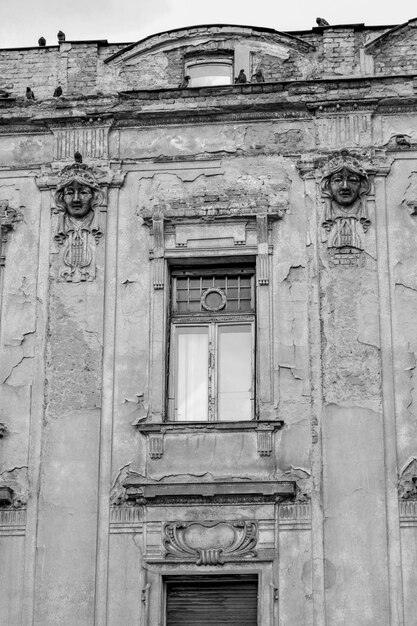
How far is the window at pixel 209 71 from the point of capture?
1524 cm

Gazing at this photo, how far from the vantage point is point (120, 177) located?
14680 millimetres

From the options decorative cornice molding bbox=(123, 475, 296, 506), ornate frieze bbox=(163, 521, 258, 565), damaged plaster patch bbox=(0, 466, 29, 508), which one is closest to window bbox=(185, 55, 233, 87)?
decorative cornice molding bbox=(123, 475, 296, 506)

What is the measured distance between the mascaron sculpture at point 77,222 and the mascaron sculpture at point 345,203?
257 centimetres

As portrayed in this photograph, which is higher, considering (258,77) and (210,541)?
(258,77)

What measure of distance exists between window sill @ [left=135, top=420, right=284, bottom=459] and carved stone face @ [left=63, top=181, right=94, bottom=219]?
261 cm

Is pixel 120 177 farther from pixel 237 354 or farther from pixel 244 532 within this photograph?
pixel 244 532

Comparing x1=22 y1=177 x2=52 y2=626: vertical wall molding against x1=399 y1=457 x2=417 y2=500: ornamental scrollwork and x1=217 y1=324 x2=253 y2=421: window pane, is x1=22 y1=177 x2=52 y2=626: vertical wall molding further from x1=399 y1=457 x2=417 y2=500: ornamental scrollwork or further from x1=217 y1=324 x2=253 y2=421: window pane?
x1=399 y1=457 x2=417 y2=500: ornamental scrollwork

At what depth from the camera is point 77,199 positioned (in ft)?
47.6

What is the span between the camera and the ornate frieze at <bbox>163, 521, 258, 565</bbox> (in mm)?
13000

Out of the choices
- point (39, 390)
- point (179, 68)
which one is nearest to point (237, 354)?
point (39, 390)

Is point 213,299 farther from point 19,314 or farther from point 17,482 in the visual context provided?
point 17,482

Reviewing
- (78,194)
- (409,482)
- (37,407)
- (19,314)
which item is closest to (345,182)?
(78,194)

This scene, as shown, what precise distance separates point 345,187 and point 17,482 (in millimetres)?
4797

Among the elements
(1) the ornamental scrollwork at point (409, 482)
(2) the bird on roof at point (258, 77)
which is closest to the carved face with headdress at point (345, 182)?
Answer: (2) the bird on roof at point (258, 77)
